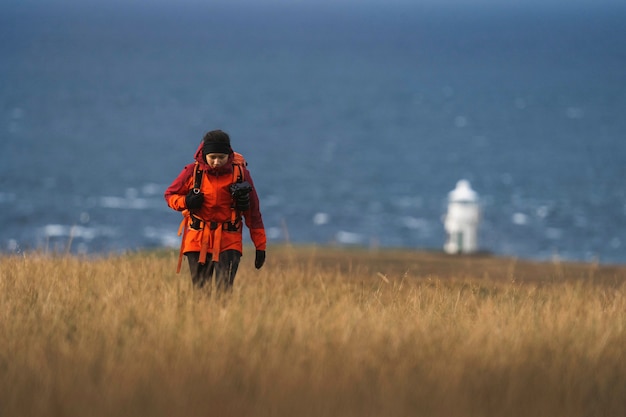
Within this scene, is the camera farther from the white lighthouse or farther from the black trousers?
the white lighthouse

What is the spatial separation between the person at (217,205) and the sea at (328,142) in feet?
13.6

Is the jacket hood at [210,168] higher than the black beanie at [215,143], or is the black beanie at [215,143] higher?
the black beanie at [215,143]

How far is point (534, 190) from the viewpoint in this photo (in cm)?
8069

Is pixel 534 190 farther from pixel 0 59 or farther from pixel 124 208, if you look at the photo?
pixel 0 59

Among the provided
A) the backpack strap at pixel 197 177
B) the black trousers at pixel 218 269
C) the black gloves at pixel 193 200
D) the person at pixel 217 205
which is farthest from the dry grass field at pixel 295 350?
the backpack strap at pixel 197 177

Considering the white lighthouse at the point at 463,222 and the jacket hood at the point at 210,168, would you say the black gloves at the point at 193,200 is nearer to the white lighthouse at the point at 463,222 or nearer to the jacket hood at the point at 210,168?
the jacket hood at the point at 210,168

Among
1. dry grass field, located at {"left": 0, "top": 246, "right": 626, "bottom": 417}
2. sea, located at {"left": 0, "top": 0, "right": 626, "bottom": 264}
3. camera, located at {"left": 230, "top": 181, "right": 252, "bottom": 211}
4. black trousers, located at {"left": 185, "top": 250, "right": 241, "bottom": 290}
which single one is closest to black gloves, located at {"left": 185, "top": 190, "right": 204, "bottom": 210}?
camera, located at {"left": 230, "top": 181, "right": 252, "bottom": 211}

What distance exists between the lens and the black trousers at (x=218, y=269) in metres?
8.94

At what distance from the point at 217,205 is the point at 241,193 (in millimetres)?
296

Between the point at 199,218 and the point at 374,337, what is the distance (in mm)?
1980

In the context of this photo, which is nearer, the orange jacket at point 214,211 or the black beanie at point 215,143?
the black beanie at point 215,143

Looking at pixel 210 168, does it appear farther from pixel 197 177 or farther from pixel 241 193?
pixel 241 193

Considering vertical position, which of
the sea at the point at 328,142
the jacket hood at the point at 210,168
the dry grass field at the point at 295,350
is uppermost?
the sea at the point at 328,142

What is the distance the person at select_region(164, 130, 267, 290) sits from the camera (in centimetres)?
866
